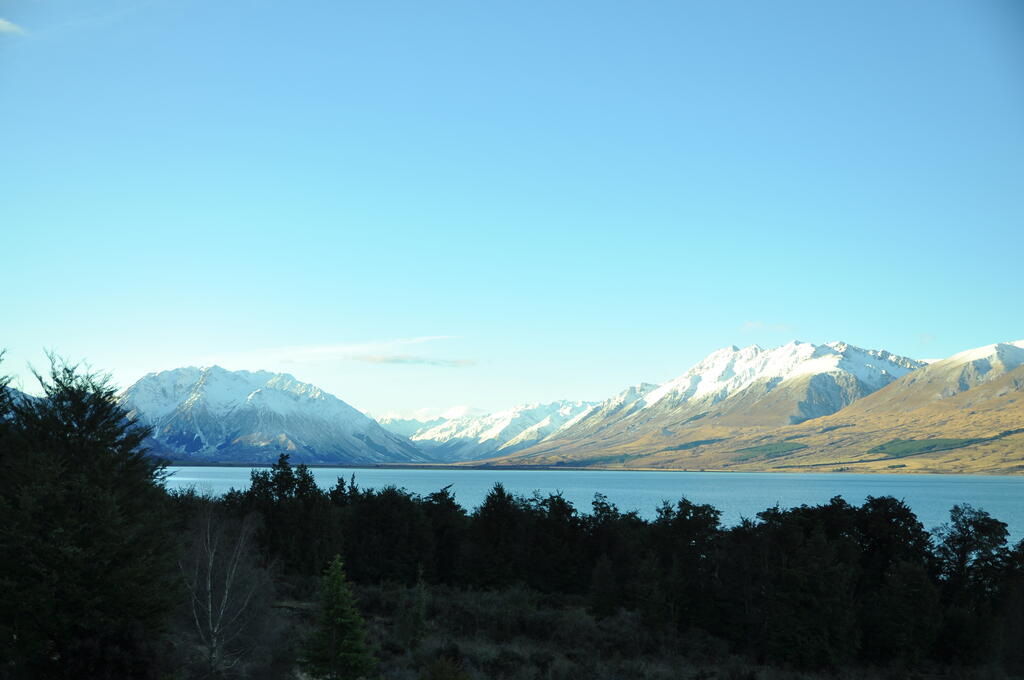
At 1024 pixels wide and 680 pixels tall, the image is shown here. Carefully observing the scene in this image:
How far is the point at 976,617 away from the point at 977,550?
6.65 metres

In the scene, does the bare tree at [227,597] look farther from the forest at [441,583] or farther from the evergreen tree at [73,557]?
the evergreen tree at [73,557]

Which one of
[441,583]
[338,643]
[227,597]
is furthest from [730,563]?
[227,597]

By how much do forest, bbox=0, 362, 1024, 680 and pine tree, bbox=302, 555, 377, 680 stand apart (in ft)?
0.23

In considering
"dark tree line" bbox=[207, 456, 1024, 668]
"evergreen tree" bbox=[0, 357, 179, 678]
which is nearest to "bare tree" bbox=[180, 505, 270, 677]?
"evergreen tree" bbox=[0, 357, 179, 678]

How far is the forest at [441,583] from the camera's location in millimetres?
23344

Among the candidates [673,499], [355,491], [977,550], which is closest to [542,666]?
[977,550]

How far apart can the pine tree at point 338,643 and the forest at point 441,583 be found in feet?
0.23

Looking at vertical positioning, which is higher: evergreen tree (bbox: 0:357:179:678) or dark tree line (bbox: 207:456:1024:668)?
evergreen tree (bbox: 0:357:179:678)

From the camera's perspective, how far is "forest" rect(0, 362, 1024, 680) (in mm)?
23344

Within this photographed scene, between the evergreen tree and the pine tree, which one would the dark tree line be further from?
the evergreen tree

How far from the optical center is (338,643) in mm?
26531

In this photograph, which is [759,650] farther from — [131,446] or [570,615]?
[131,446]

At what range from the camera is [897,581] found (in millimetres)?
44094

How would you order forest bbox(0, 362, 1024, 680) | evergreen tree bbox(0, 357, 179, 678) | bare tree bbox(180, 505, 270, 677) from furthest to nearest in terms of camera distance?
bare tree bbox(180, 505, 270, 677) → forest bbox(0, 362, 1024, 680) → evergreen tree bbox(0, 357, 179, 678)
